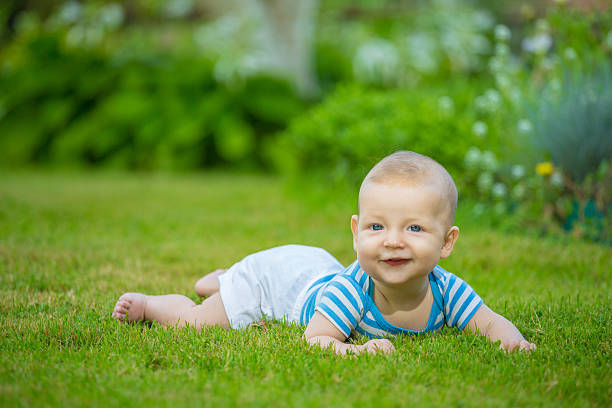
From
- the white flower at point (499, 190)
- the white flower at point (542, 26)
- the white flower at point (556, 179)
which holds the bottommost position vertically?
the white flower at point (499, 190)

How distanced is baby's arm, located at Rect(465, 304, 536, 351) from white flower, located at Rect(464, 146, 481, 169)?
2.62 m

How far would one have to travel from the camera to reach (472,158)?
17.0 ft

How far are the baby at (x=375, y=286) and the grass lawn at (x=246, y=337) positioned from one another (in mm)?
103

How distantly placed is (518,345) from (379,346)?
1.83 ft

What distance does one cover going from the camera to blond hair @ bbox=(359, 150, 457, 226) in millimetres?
2463

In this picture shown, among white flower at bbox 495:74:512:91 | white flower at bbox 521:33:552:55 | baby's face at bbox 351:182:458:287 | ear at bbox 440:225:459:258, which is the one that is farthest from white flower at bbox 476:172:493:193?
baby's face at bbox 351:182:458:287

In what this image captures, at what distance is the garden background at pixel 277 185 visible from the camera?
7.53ft

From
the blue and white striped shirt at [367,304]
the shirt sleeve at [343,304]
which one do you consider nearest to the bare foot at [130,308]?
the blue and white striped shirt at [367,304]

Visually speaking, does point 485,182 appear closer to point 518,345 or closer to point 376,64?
point 518,345

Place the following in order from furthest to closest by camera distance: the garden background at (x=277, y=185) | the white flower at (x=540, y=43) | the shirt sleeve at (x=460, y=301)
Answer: the white flower at (x=540, y=43), the shirt sleeve at (x=460, y=301), the garden background at (x=277, y=185)

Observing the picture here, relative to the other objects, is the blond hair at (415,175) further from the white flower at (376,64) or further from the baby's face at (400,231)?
the white flower at (376,64)

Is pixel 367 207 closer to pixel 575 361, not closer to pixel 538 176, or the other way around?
pixel 575 361

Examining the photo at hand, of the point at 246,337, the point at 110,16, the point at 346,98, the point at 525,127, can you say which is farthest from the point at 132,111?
the point at 246,337

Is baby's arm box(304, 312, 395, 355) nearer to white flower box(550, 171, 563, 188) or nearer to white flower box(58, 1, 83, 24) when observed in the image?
white flower box(550, 171, 563, 188)
